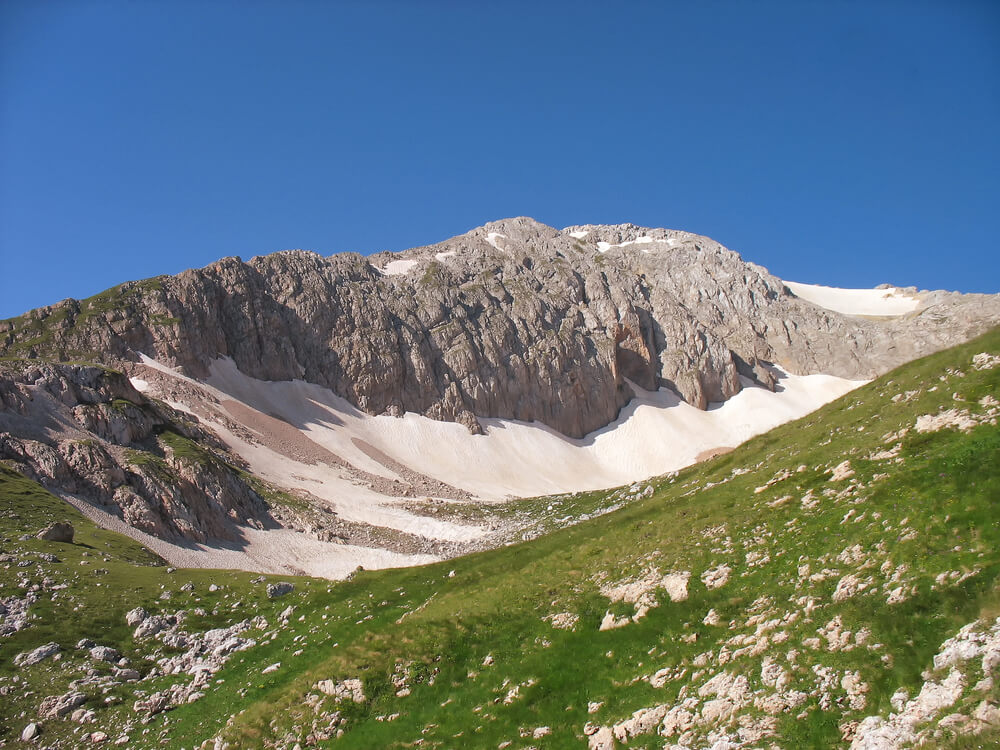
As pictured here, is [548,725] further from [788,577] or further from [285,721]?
[285,721]

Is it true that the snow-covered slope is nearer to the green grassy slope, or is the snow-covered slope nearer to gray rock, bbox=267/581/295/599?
gray rock, bbox=267/581/295/599

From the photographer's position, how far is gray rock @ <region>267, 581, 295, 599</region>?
4222 centimetres

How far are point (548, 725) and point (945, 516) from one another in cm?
1336

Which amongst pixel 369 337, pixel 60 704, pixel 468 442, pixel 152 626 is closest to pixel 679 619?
pixel 60 704

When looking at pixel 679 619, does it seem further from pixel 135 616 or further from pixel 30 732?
pixel 135 616

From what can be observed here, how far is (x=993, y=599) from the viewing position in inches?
572

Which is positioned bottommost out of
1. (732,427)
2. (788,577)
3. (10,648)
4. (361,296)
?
(732,427)

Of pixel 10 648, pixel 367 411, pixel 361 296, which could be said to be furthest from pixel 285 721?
pixel 361 296

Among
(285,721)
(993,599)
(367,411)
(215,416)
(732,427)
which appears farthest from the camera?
(732,427)

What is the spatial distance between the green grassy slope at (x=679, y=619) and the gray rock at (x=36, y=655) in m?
0.53

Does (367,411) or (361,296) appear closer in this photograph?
(367,411)

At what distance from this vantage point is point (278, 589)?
4272 centimetres

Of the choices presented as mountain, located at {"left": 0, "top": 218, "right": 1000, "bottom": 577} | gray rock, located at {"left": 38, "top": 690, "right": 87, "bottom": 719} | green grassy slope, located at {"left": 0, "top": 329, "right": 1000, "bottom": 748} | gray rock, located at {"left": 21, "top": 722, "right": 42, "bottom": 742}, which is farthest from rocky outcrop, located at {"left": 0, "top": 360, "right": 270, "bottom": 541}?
gray rock, located at {"left": 21, "top": 722, "right": 42, "bottom": 742}

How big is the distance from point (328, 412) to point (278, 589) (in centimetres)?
10212
